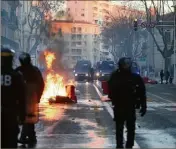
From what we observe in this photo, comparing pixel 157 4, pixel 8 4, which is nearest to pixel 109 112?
pixel 8 4

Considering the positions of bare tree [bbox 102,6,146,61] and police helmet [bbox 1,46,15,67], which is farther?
bare tree [bbox 102,6,146,61]

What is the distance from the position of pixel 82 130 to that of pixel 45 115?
198 inches

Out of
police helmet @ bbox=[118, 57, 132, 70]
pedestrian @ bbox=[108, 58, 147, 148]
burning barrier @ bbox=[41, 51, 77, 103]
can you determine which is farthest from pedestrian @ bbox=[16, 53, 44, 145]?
burning barrier @ bbox=[41, 51, 77, 103]

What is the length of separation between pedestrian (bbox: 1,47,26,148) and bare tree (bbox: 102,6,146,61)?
243 ft

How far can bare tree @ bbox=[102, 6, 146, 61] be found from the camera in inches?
3447

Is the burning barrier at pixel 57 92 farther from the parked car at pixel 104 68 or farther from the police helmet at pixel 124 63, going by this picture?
the parked car at pixel 104 68

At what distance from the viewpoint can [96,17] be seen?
4958 inches

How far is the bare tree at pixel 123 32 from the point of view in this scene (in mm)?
87550

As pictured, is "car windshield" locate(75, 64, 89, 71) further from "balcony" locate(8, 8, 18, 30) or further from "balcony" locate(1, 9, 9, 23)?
"balcony" locate(1, 9, 9, 23)

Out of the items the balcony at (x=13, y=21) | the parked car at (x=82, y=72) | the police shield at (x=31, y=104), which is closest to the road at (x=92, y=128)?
the police shield at (x=31, y=104)

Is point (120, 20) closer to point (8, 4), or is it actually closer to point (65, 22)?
point (65, 22)

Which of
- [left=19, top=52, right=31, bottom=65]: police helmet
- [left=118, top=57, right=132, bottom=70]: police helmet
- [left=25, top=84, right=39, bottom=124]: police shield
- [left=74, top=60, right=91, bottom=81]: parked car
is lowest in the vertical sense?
[left=74, top=60, right=91, bottom=81]: parked car

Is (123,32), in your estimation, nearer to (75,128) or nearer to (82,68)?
(82,68)

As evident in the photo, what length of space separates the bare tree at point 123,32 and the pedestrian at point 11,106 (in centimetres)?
7412
